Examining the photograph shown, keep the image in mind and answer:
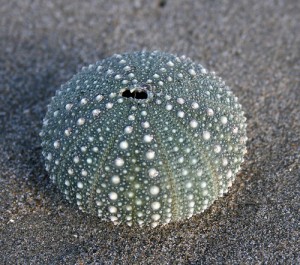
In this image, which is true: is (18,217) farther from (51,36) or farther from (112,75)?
(51,36)

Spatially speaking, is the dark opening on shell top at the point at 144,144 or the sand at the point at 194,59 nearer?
the dark opening on shell top at the point at 144,144

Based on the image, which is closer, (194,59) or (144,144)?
(144,144)

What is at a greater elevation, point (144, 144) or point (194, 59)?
point (194, 59)

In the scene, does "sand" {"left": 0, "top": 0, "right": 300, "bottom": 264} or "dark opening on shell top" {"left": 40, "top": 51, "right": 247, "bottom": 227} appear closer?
"dark opening on shell top" {"left": 40, "top": 51, "right": 247, "bottom": 227}
